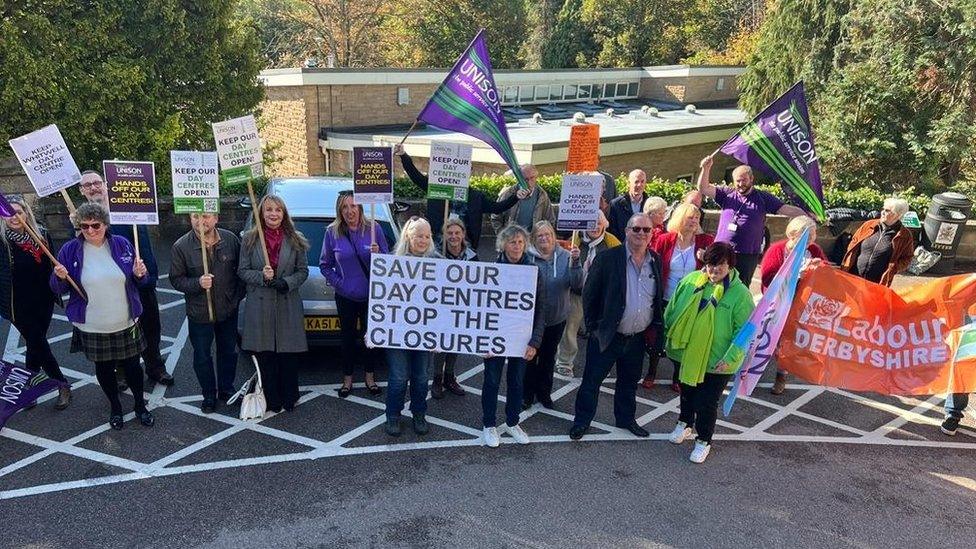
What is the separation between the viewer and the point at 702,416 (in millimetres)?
5352

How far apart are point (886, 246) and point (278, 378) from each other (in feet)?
19.7

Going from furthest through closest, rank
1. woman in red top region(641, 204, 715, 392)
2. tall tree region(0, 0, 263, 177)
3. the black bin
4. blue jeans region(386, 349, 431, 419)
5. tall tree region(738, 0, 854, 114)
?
1. tall tree region(738, 0, 854, 114)
2. the black bin
3. tall tree region(0, 0, 263, 177)
4. woman in red top region(641, 204, 715, 392)
5. blue jeans region(386, 349, 431, 419)

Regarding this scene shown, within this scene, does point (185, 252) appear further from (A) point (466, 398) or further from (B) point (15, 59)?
(B) point (15, 59)

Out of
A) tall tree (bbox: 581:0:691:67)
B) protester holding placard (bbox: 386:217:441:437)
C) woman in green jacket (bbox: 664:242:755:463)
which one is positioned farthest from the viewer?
tall tree (bbox: 581:0:691:67)

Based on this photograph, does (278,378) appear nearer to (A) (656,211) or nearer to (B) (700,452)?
(B) (700,452)

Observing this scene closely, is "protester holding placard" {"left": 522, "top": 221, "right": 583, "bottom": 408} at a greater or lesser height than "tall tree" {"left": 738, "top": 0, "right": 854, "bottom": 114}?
lesser

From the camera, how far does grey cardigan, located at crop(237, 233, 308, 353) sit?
17.9 ft

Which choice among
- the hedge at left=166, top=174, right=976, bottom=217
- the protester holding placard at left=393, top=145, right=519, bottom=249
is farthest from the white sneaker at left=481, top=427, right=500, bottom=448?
the hedge at left=166, top=174, right=976, bottom=217

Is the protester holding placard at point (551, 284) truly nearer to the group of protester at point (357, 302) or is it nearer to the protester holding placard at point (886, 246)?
the group of protester at point (357, 302)

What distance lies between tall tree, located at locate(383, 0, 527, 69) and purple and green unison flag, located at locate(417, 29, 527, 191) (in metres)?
33.6

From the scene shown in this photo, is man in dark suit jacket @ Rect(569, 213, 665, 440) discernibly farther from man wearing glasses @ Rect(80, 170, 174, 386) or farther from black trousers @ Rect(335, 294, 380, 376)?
man wearing glasses @ Rect(80, 170, 174, 386)

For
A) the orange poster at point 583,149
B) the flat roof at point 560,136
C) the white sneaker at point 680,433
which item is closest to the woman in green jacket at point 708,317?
the white sneaker at point 680,433

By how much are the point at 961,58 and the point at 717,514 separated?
43.1 feet

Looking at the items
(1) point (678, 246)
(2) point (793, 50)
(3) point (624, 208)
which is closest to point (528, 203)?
(3) point (624, 208)
